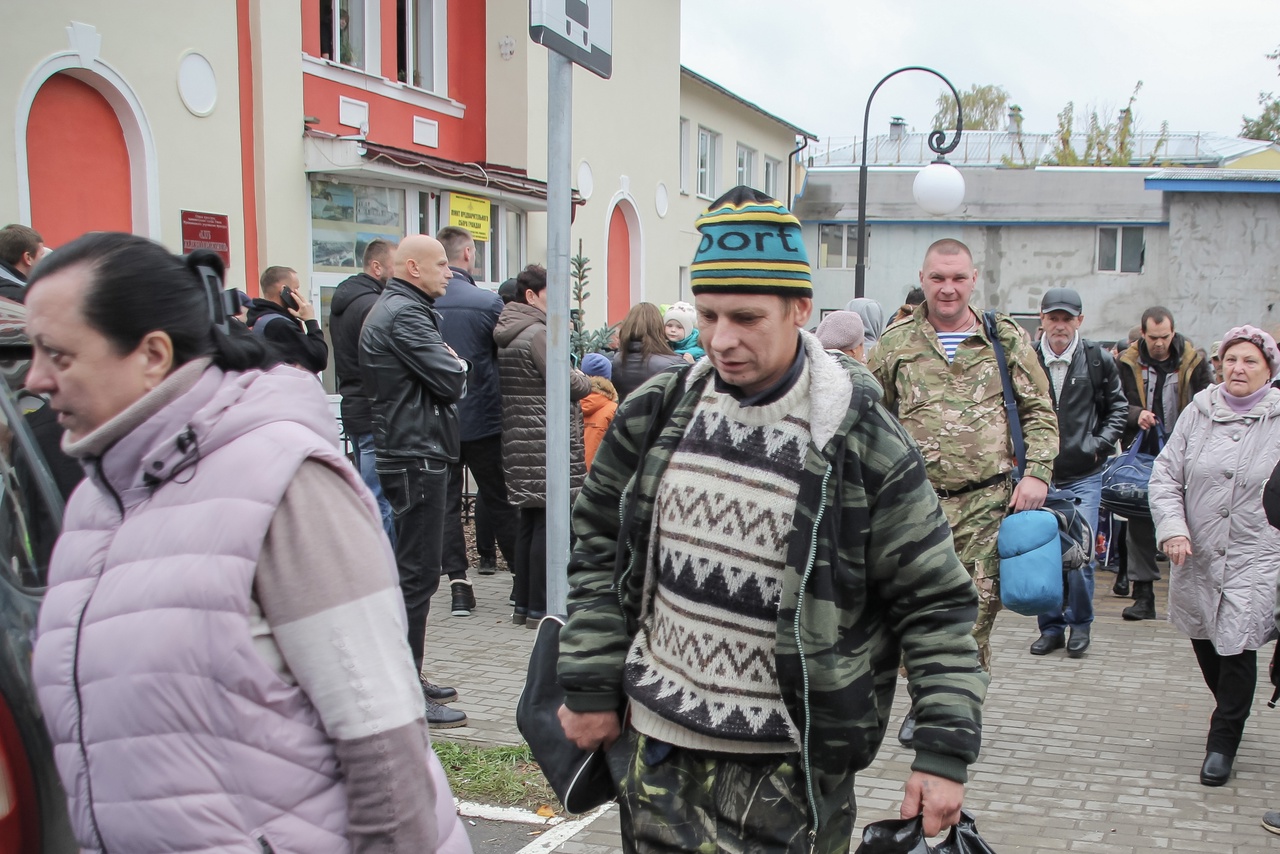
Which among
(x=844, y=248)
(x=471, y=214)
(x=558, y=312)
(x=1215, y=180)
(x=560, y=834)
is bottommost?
(x=560, y=834)

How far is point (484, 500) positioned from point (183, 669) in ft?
21.0

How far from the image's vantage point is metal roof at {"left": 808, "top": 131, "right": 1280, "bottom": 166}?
47906 mm

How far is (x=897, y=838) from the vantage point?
2229 mm

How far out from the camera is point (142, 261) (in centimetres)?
198

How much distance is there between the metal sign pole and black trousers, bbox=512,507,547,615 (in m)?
2.83

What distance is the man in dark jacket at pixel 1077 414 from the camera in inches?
290

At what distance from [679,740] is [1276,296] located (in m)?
30.6

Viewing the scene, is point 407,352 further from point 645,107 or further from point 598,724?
point 645,107

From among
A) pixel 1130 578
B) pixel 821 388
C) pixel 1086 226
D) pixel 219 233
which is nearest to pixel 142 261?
pixel 821 388

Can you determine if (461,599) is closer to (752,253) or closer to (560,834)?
(560,834)

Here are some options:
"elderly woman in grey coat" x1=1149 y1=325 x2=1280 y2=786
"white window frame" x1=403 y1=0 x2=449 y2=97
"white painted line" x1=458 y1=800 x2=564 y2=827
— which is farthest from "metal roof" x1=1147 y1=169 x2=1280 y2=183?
"white painted line" x1=458 y1=800 x2=564 y2=827

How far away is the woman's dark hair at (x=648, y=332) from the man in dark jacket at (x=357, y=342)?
5.37ft

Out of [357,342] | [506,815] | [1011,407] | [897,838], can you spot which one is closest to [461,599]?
[357,342]

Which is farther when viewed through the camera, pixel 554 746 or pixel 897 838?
pixel 554 746
